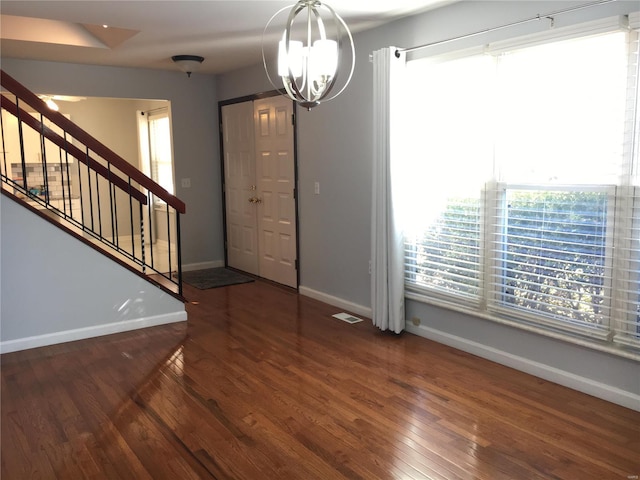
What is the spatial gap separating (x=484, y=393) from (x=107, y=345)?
2730 millimetres

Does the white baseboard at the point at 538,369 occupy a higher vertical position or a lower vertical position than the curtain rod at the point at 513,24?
lower

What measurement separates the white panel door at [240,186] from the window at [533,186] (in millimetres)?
2631

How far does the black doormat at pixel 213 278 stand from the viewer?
598 cm

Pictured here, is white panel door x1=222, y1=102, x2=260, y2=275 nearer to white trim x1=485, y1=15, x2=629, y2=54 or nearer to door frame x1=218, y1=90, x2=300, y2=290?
door frame x1=218, y1=90, x2=300, y2=290

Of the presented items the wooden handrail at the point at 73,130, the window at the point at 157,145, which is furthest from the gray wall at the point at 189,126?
the wooden handrail at the point at 73,130

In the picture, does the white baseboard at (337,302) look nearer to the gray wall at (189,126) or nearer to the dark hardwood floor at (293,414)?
the dark hardwood floor at (293,414)

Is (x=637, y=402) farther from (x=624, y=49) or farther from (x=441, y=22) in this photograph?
(x=441, y=22)

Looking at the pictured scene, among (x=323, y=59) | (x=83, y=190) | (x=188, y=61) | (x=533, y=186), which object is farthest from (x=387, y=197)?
(x=83, y=190)

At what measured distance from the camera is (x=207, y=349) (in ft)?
12.9

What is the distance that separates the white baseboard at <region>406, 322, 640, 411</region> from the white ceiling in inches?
93.7

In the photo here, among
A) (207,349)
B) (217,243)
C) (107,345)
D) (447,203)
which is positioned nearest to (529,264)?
(447,203)

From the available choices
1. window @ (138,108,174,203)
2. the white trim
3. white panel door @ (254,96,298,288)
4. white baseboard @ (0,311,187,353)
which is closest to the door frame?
white panel door @ (254,96,298,288)

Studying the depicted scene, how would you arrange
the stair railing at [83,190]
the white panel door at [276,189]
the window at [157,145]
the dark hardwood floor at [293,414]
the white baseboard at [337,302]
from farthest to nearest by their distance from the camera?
the window at [157,145]
the stair railing at [83,190]
the white panel door at [276,189]
the white baseboard at [337,302]
the dark hardwood floor at [293,414]

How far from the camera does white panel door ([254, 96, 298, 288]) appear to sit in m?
5.60
